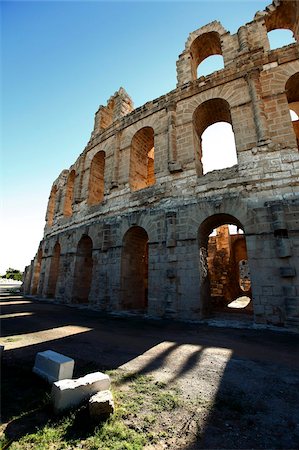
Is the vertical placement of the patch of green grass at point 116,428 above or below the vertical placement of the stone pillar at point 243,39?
below

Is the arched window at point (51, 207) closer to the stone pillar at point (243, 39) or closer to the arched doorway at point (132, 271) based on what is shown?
the arched doorway at point (132, 271)

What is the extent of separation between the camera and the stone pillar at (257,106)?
7258 millimetres

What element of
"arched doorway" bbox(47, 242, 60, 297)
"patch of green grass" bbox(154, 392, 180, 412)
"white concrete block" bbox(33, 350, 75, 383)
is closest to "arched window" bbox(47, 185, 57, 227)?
"arched doorway" bbox(47, 242, 60, 297)

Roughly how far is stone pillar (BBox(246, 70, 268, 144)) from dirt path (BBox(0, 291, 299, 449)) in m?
5.91

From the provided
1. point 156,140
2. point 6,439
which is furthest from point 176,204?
point 6,439

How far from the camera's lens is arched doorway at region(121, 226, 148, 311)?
9.12m

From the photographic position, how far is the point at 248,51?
8672mm

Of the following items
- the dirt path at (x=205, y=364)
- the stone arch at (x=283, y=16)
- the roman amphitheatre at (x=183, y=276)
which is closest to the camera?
the dirt path at (x=205, y=364)

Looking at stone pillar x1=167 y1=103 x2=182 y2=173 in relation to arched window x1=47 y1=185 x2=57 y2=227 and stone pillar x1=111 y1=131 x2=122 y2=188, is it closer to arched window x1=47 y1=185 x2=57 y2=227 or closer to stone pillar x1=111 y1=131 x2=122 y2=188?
stone pillar x1=111 y1=131 x2=122 y2=188

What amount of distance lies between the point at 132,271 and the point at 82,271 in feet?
11.8

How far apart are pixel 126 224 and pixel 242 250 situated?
11.8m

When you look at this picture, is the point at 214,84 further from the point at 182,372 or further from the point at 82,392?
the point at 82,392

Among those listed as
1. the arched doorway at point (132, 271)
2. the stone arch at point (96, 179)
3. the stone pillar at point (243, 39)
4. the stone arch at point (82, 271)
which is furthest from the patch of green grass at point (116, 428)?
the stone pillar at point (243, 39)

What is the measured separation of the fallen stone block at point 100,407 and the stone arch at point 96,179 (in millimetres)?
11165
